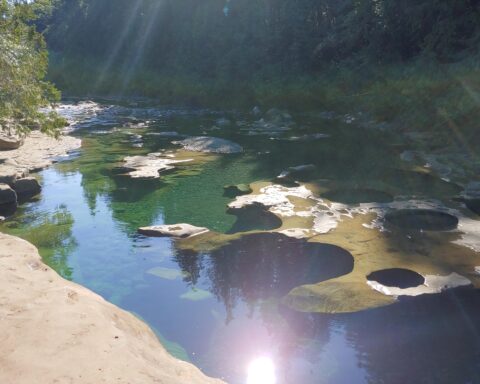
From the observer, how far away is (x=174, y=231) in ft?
27.4

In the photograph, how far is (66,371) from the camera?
353cm

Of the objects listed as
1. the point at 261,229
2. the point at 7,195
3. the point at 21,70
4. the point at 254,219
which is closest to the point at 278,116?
the point at 254,219

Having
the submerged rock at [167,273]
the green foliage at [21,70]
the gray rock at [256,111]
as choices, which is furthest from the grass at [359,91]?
the green foliage at [21,70]

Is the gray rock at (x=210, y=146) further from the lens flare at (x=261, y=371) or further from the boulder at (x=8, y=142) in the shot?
the lens flare at (x=261, y=371)

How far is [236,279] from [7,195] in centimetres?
601

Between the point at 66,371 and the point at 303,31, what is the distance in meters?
28.7

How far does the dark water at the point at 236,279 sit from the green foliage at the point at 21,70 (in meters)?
2.07

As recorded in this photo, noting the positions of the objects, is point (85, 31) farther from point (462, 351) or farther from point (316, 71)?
point (462, 351)

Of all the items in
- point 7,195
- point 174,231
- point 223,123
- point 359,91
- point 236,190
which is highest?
point 359,91

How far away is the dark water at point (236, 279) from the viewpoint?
5.01m

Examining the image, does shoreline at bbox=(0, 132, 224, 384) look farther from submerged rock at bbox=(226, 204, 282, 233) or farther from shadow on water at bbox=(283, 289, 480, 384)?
submerged rock at bbox=(226, 204, 282, 233)

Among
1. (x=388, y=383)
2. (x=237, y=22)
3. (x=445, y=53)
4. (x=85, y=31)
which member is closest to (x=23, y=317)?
(x=388, y=383)

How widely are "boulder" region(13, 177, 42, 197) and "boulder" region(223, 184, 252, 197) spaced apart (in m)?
4.48

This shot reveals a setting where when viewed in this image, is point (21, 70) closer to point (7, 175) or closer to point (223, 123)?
point (7, 175)
